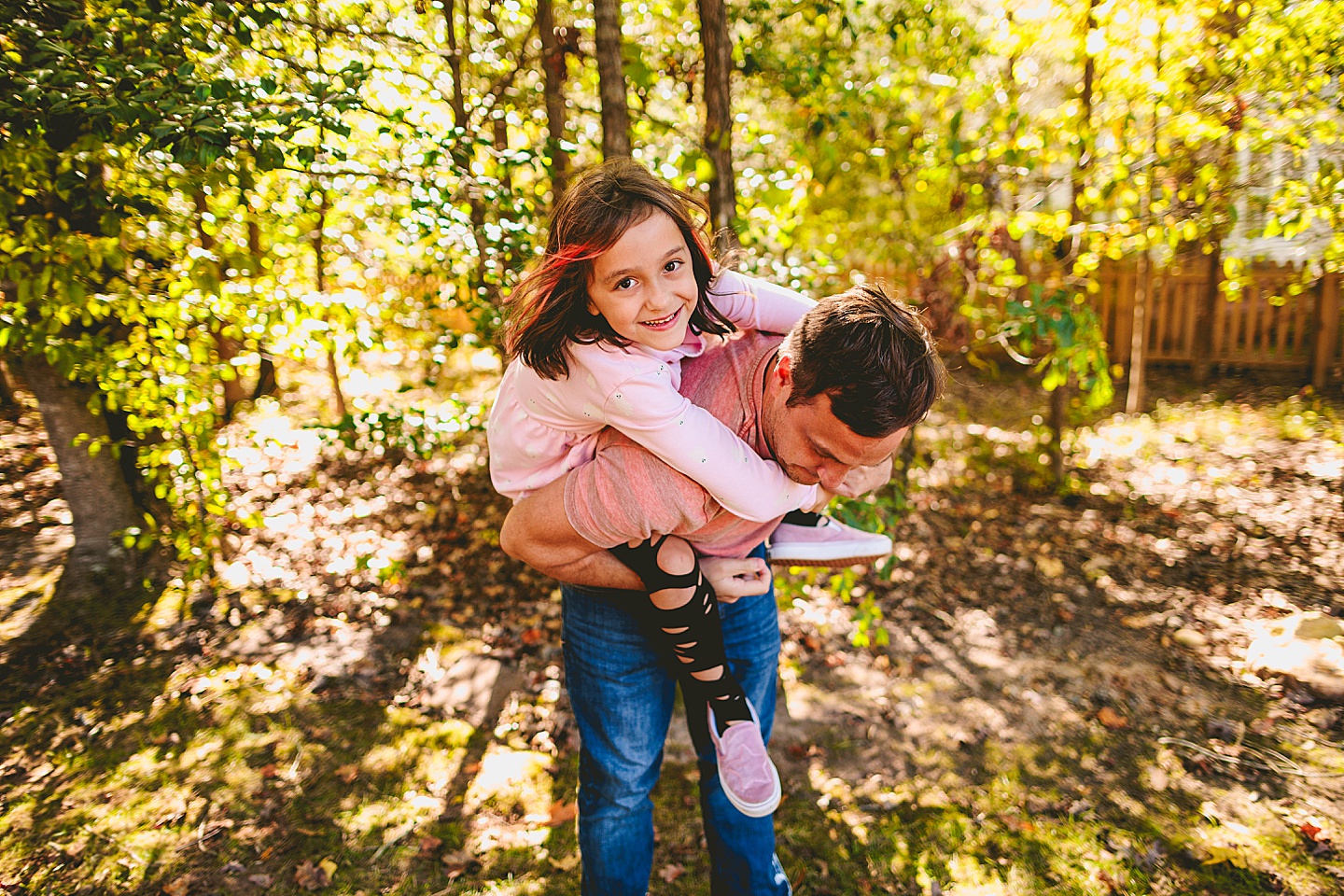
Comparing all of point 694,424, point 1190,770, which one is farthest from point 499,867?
point 1190,770

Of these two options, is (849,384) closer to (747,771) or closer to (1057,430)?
(747,771)

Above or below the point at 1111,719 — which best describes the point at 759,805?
above

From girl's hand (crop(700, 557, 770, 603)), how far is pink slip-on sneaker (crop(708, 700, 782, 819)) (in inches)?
14.8

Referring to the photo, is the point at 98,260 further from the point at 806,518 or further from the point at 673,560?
the point at 806,518

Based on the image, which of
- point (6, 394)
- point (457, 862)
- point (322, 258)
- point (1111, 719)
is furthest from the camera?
point (6, 394)

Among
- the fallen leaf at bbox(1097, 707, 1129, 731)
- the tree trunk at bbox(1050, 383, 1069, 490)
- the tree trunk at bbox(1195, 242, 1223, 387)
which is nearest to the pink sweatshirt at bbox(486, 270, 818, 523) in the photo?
the fallen leaf at bbox(1097, 707, 1129, 731)

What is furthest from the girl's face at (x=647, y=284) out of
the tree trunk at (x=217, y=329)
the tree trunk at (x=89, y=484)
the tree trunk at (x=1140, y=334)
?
the tree trunk at (x=1140, y=334)

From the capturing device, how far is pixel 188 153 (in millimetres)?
2076

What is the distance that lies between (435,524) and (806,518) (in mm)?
3699

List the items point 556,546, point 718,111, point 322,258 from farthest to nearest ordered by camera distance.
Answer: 1. point 322,258
2. point 718,111
3. point 556,546

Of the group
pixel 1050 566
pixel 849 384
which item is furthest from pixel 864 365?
pixel 1050 566

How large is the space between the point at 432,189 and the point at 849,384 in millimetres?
1795

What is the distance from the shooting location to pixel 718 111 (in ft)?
10.1

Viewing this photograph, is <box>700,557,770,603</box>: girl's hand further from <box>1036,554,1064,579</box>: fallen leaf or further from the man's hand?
<box>1036,554,1064,579</box>: fallen leaf
